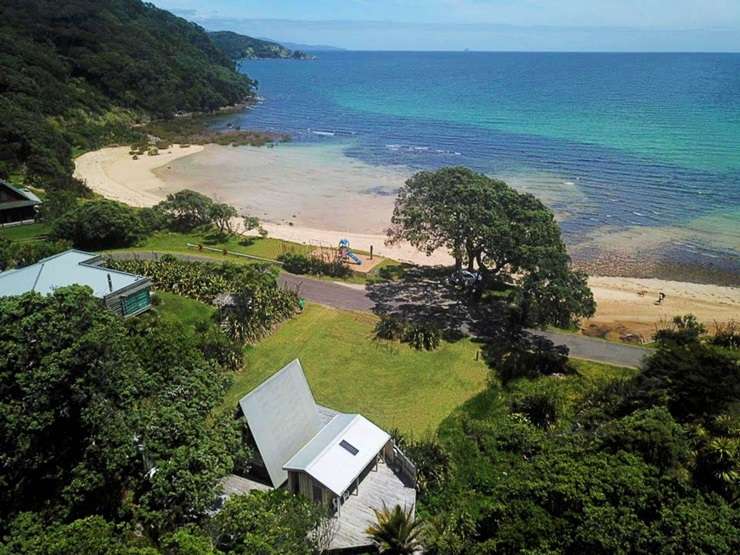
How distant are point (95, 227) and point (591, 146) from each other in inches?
2740

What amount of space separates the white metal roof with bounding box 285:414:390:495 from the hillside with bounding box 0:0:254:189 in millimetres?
45082

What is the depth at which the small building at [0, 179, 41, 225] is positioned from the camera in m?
42.2

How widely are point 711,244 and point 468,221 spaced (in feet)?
93.8

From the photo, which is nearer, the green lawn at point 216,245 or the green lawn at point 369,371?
the green lawn at point 369,371

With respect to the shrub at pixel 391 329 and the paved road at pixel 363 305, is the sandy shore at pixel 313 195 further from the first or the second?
the shrub at pixel 391 329

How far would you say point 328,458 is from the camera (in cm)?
1750

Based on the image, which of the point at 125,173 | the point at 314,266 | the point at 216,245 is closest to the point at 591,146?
the point at 314,266

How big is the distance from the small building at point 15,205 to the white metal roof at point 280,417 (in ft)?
111

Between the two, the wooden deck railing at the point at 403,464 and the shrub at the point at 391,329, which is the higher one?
the wooden deck railing at the point at 403,464

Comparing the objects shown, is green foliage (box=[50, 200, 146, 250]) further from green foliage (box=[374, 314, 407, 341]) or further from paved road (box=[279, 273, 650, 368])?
green foliage (box=[374, 314, 407, 341])

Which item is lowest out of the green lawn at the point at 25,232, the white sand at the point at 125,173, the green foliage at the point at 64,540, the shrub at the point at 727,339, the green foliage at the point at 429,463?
the white sand at the point at 125,173

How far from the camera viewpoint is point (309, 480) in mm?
17000

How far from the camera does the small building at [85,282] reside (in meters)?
25.5

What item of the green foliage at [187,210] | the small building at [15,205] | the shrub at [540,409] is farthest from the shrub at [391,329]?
the small building at [15,205]
